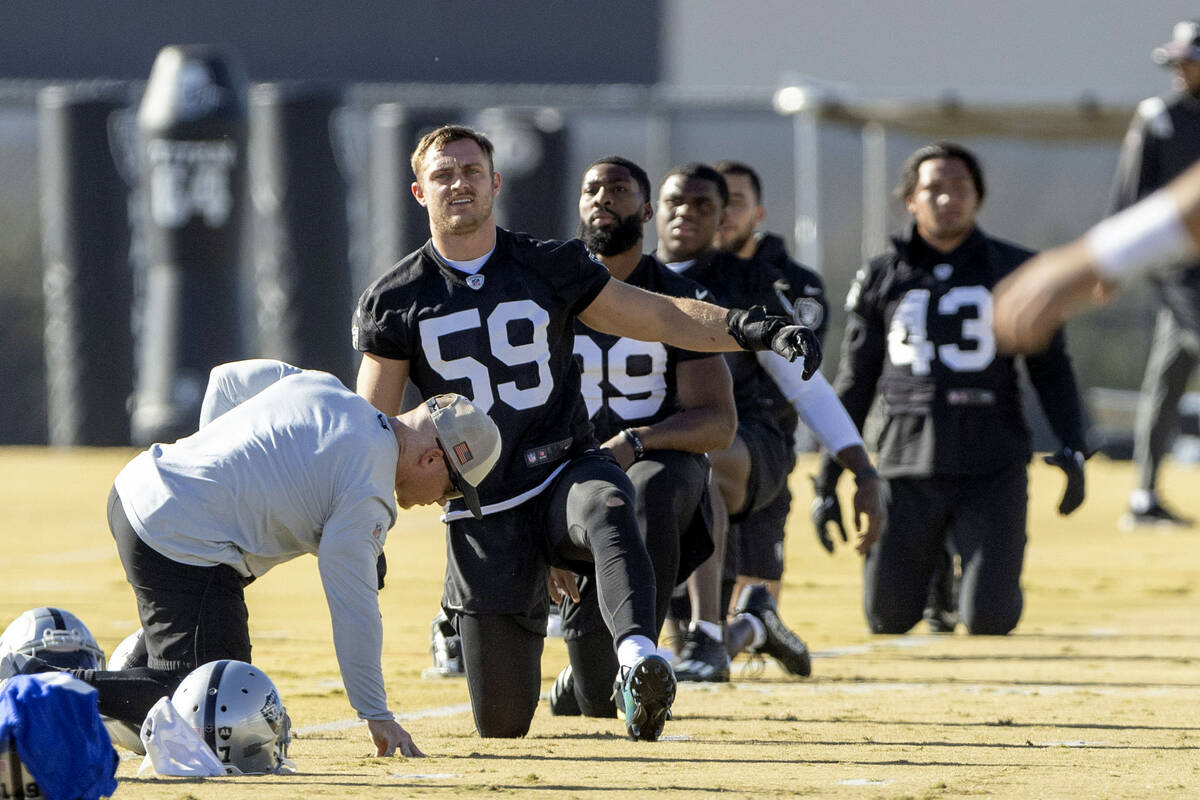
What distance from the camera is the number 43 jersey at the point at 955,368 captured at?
28.1 feet

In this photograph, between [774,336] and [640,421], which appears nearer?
[774,336]

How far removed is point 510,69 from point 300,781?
3015 cm

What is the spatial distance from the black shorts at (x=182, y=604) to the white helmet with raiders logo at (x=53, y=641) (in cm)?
47

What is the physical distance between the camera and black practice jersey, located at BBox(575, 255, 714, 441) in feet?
22.1

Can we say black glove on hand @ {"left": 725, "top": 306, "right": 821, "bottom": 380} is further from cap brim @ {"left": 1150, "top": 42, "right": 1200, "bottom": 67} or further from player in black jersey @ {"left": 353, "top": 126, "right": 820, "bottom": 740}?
cap brim @ {"left": 1150, "top": 42, "right": 1200, "bottom": 67}

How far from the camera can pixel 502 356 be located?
227 inches

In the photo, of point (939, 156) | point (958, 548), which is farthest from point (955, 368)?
point (939, 156)

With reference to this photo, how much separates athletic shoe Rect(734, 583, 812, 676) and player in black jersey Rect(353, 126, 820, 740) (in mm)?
1573

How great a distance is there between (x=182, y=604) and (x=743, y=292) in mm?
3039

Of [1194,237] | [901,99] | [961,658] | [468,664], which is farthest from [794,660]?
[901,99]

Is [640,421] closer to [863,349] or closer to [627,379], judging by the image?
[627,379]

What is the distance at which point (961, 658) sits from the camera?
806 cm

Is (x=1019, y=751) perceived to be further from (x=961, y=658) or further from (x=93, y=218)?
(x=93, y=218)

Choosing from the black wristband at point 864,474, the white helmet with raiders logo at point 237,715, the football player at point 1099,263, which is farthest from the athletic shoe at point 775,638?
the football player at point 1099,263
